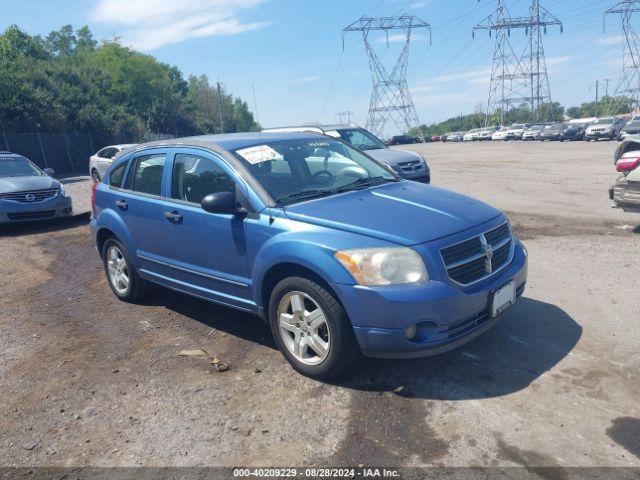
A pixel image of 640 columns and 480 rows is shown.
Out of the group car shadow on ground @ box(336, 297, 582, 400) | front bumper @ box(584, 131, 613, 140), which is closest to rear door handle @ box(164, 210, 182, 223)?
car shadow on ground @ box(336, 297, 582, 400)

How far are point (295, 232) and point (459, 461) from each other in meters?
1.84

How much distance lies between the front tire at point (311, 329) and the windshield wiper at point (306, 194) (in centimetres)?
71

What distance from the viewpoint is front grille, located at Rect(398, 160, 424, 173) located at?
11867mm

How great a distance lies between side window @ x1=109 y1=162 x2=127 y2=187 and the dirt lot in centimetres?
131

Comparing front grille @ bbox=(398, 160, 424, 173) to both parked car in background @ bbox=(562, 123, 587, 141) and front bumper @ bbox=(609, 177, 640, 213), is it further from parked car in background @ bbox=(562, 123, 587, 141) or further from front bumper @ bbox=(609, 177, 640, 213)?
parked car in background @ bbox=(562, 123, 587, 141)

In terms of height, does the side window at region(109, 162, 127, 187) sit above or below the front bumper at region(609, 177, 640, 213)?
above

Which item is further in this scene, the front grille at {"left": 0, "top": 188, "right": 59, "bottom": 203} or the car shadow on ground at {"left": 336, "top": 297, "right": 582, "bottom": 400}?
the front grille at {"left": 0, "top": 188, "right": 59, "bottom": 203}

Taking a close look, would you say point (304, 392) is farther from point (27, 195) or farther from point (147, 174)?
point (27, 195)

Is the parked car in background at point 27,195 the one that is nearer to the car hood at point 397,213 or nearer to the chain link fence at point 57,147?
the car hood at point 397,213

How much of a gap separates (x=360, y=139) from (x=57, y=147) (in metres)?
25.7

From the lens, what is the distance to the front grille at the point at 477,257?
3760 mm

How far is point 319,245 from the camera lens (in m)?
3.82

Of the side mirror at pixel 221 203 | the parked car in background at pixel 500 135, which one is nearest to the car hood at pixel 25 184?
the side mirror at pixel 221 203

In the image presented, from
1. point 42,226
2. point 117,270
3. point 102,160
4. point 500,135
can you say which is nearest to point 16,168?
point 42,226
